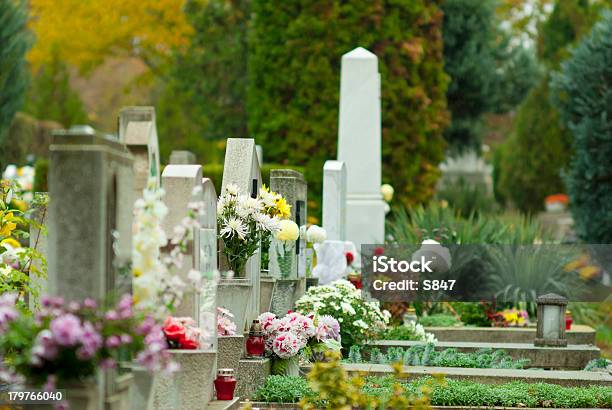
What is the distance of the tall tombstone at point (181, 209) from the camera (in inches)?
269

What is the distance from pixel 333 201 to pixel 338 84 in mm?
9585

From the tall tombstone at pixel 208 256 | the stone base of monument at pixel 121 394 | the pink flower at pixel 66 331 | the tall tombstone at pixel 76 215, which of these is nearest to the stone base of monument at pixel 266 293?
the tall tombstone at pixel 208 256

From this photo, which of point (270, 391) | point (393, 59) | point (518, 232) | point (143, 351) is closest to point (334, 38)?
point (393, 59)

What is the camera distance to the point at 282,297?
11039mm

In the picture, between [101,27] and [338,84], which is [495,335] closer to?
[338,84]

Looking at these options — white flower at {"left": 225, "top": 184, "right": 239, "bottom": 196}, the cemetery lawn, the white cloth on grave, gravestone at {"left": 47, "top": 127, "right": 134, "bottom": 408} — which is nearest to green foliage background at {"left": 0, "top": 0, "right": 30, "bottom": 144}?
the white cloth on grave

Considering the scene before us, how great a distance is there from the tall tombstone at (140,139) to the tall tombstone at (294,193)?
4861 mm

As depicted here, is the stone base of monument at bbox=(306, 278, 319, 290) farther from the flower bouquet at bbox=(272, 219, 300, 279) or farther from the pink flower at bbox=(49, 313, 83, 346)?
the pink flower at bbox=(49, 313, 83, 346)

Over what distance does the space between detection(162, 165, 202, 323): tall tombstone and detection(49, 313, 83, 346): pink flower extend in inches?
66.2

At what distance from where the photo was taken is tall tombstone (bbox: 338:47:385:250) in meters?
16.7

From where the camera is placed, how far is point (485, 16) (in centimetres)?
2945

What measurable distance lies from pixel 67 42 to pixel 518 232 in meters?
22.0

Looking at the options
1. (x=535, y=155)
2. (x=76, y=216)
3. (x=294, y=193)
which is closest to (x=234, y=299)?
(x=294, y=193)

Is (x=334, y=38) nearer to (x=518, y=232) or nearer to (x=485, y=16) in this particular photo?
(x=485, y=16)
